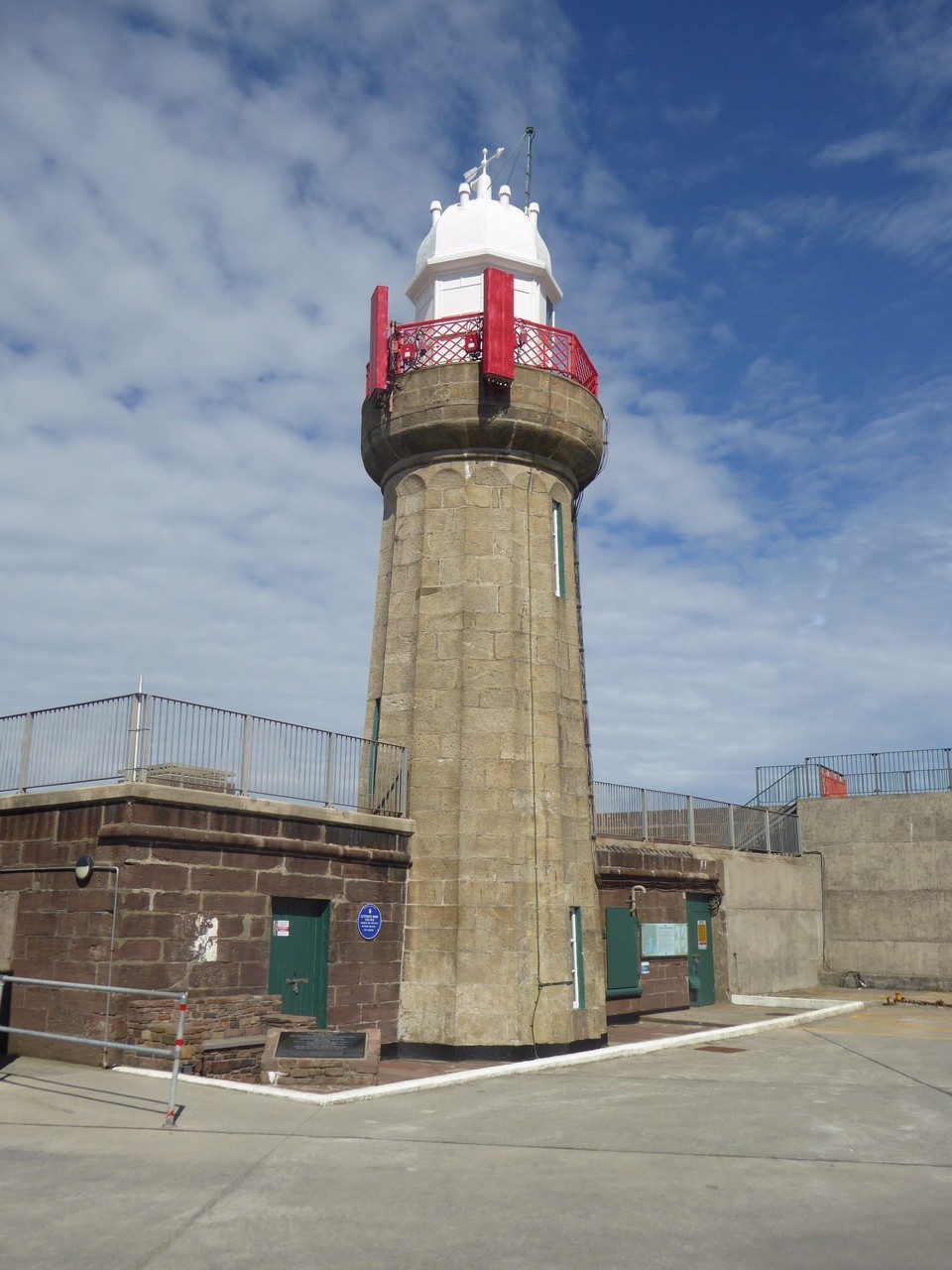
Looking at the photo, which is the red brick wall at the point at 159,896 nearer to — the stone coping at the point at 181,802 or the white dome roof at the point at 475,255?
the stone coping at the point at 181,802

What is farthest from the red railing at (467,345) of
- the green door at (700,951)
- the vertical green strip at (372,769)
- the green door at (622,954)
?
the green door at (700,951)

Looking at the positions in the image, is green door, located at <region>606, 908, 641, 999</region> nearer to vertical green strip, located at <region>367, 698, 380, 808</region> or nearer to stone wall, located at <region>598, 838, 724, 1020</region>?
stone wall, located at <region>598, 838, 724, 1020</region>

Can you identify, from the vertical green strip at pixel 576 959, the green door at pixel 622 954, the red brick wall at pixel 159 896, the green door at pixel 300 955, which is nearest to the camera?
the red brick wall at pixel 159 896

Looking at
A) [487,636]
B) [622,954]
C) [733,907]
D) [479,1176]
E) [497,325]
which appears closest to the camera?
[479,1176]

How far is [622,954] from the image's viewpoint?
21.8 m

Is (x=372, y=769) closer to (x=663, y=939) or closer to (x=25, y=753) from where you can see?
(x=25, y=753)

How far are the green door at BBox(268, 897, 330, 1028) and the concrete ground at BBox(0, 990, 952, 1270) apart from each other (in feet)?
10.4

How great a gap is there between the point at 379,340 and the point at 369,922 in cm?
957

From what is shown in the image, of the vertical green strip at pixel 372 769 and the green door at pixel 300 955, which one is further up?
the vertical green strip at pixel 372 769

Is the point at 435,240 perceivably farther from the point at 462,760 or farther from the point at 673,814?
the point at 673,814

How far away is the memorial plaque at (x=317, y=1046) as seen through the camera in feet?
40.9

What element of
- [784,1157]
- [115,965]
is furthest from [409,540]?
[784,1157]

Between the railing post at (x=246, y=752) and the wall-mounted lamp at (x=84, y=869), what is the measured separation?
2326 millimetres

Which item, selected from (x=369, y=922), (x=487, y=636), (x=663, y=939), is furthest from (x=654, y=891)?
(x=369, y=922)
